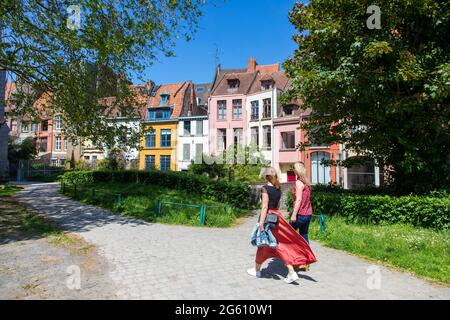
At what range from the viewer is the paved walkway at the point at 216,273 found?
199 inches

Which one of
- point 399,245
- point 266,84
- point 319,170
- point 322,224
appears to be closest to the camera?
point 399,245

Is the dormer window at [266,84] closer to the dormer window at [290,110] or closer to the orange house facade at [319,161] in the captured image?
the dormer window at [290,110]

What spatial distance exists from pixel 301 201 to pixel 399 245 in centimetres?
327

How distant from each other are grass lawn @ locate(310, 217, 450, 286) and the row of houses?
18.0 meters

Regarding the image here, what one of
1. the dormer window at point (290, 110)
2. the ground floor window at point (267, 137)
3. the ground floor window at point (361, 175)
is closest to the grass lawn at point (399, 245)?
the ground floor window at point (361, 175)

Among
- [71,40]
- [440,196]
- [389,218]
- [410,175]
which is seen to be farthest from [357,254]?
[71,40]

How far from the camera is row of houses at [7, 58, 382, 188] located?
31.8 m

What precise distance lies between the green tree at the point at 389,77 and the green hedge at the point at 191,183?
743 cm

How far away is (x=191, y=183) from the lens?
20.0 m

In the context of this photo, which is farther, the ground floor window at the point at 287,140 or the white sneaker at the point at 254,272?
the ground floor window at the point at 287,140

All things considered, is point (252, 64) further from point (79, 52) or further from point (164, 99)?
point (79, 52)
